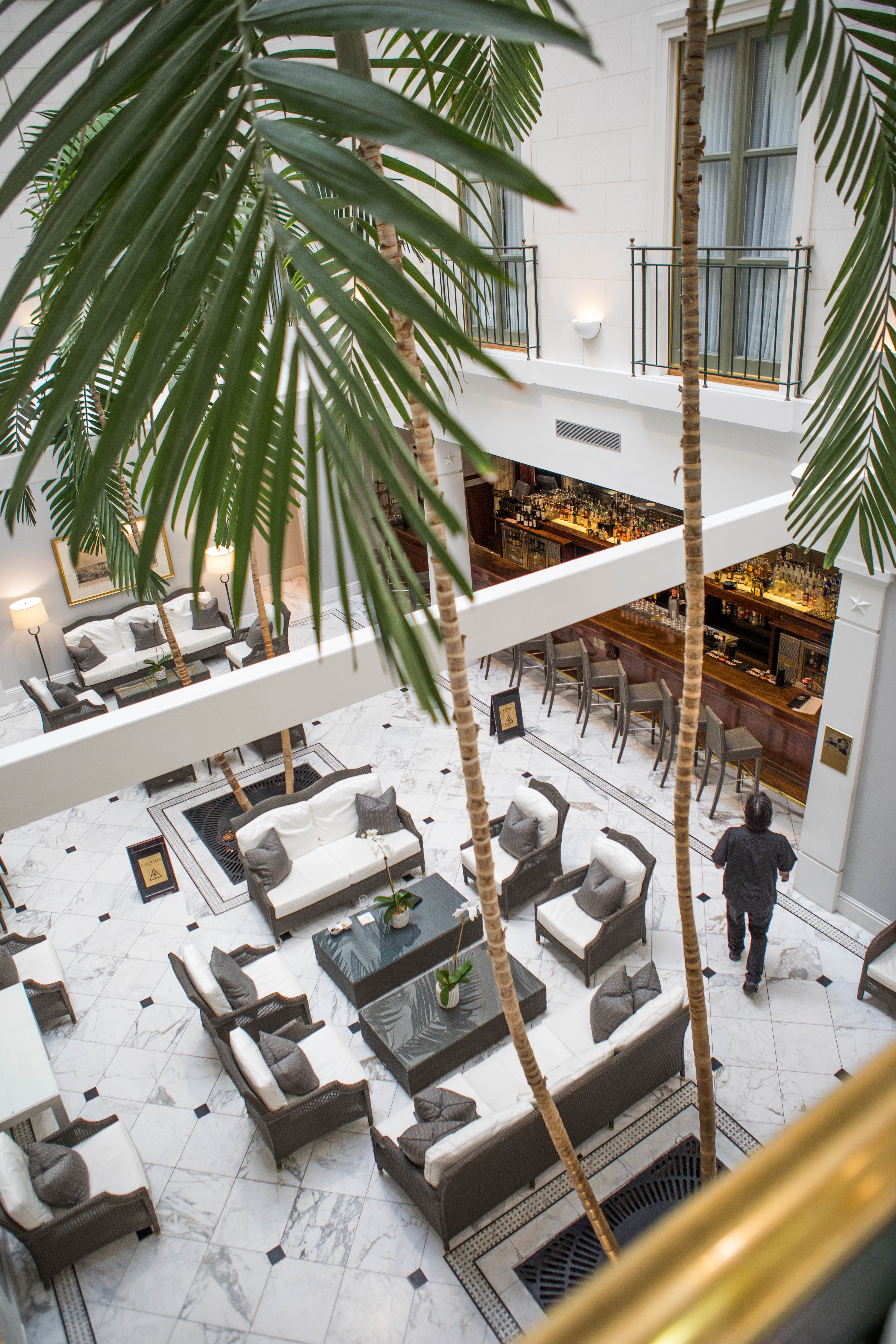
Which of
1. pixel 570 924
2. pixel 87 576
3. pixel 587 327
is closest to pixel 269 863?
pixel 570 924

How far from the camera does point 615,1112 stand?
6008mm

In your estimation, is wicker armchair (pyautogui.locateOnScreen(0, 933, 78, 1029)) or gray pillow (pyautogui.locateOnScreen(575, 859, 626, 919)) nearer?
wicker armchair (pyautogui.locateOnScreen(0, 933, 78, 1029))

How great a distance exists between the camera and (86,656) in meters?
12.6

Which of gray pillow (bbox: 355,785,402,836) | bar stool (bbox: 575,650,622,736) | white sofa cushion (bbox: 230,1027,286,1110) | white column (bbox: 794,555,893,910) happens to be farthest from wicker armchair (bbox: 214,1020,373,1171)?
bar stool (bbox: 575,650,622,736)

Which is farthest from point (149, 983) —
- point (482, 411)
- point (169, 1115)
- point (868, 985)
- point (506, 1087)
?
point (482, 411)

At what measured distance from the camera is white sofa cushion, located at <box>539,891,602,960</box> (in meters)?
7.18

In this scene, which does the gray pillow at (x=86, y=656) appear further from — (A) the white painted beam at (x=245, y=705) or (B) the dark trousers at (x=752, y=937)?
(A) the white painted beam at (x=245, y=705)

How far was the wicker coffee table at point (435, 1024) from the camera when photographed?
6379 millimetres

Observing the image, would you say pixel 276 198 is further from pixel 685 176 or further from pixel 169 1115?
pixel 169 1115

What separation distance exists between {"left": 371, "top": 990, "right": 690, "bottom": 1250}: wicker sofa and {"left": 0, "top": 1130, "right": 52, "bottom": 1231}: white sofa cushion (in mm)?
1967

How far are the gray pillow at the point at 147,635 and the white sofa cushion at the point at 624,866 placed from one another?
7805 mm

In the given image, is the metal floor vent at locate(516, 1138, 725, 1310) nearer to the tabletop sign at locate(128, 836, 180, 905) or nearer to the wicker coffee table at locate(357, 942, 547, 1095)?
the wicker coffee table at locate(357, 942, 547, 1095)

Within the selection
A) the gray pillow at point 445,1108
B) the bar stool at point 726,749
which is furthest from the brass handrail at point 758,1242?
the bar stool at point 726,749

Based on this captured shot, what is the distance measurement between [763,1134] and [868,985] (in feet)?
4.96
